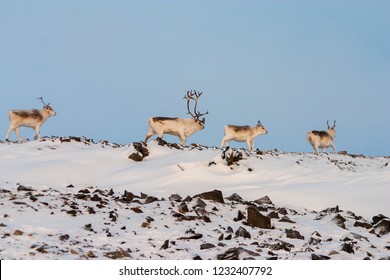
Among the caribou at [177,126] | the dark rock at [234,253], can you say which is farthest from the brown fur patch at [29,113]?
the dark rock at [234,253]

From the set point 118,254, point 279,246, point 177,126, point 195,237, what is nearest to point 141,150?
point 177,126

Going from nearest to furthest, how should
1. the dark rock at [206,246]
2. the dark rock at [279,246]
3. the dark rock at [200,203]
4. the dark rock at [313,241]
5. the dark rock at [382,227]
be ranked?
the dark rock at [206,246]
the dark rock at [279,246]
the dark rock at [313,241]
the dark rock at [382,227]
the dark rock at [200,203]

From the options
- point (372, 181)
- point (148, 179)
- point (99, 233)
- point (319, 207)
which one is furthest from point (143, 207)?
point (372, 181)

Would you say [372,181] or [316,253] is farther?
[372,181]

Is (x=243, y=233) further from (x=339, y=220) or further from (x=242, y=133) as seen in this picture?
(x=242, y=133)

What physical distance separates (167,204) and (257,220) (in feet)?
6.46

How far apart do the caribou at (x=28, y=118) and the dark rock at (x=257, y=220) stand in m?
18.6

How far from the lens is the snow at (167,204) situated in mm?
8195

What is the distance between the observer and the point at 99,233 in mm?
8727

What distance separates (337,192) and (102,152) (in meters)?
9.17

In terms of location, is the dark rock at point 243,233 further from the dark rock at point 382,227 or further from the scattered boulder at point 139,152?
the scattered boulder at point 139,152

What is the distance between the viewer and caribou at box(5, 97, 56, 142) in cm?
2780
